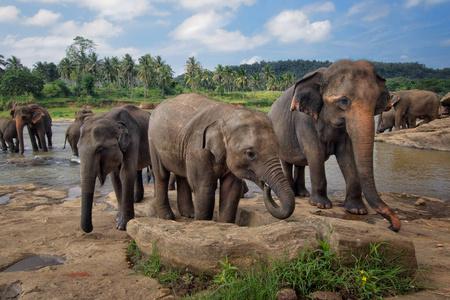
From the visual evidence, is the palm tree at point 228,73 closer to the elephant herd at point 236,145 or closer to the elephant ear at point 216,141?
the elephant herd at point 236,145

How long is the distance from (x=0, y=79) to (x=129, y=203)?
222 feet

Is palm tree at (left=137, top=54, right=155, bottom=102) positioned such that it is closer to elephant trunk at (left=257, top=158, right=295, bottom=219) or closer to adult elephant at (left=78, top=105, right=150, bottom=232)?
adult elephant at (left=78, top=105, right=150, bottom=232)

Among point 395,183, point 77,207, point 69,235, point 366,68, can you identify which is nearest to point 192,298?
point 69,235

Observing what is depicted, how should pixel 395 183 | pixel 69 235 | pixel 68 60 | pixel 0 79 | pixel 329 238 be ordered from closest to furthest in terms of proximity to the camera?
pixel 329 238, pixel 69 235, pixel 395 183, pixel 0 79, pixel 68 60

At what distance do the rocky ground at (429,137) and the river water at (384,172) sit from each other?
74 centimetres

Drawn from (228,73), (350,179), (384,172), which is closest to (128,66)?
(228,73)

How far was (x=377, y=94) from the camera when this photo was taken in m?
5.09

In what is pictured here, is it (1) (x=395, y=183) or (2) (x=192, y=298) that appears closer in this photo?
(2) (x=192, y=298)

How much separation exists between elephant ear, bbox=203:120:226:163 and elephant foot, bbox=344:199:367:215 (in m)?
2.99

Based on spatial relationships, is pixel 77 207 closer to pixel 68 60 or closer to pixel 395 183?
pixel 395 183

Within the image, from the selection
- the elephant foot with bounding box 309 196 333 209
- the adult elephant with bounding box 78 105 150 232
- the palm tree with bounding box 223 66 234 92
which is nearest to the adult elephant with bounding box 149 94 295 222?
the adult elephant with bounding box 78 105 150 232

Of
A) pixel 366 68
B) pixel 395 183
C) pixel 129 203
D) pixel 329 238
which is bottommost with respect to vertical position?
pixel 395 183

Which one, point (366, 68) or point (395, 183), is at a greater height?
point (366, 68)

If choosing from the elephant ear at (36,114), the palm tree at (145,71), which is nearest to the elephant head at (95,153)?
the elephant ear at (36,114)
